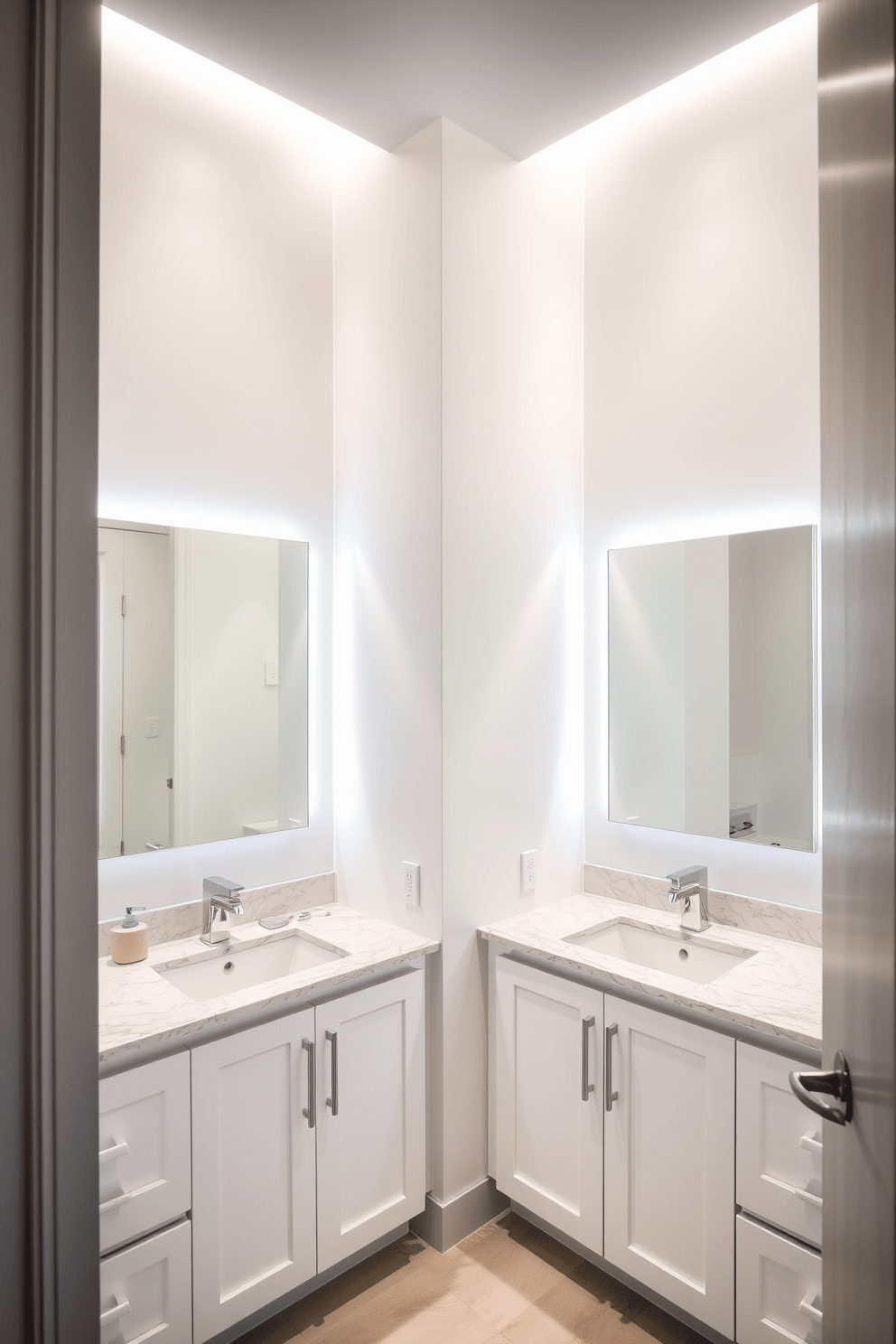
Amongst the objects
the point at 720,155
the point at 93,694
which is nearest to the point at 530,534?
the point at 720,155

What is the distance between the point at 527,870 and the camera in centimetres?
229

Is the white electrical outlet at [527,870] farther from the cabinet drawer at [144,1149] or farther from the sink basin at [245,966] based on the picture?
the cabinet drawer at [144,1149]

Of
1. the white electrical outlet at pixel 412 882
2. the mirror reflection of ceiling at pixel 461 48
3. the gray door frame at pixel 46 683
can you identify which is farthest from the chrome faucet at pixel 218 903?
the mirror reflection of ceiling at pixel 461 48

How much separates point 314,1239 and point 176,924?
2.61 ft

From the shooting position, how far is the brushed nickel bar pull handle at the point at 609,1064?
184 centimetres

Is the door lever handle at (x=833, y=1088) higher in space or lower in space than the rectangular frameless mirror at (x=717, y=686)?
lower

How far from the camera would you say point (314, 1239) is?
1.81m

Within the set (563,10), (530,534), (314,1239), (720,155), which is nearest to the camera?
(563,10)

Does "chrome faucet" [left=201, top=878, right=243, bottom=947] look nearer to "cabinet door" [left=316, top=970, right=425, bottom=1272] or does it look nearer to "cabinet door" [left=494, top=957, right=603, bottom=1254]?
"cabinet door" [left=316, top=970, right=425, bottom=1272]

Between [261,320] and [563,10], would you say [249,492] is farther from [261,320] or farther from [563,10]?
[563,10]

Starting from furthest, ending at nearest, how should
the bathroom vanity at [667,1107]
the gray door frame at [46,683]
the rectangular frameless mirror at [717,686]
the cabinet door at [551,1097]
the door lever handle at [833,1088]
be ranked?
the rectangular frameless mirror at [717,686], the cabinet door at [551,1097], the bathroom vanity at [667,1107], the gray door frame at [46,683], the door lever handle at [833,1088]

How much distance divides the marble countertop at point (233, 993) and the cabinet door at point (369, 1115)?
0.24ft

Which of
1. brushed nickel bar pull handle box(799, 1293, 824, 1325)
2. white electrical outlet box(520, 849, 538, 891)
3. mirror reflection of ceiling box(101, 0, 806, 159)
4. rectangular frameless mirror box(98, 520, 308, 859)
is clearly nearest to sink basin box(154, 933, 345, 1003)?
rectangular frameless mirror box(98, 520, 308, 859)

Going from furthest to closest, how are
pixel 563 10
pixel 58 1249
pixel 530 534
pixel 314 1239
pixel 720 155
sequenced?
pixel 530 534
pixel 720 155
pixel 314 1239
pixel 563 10
pixel 58 1249
